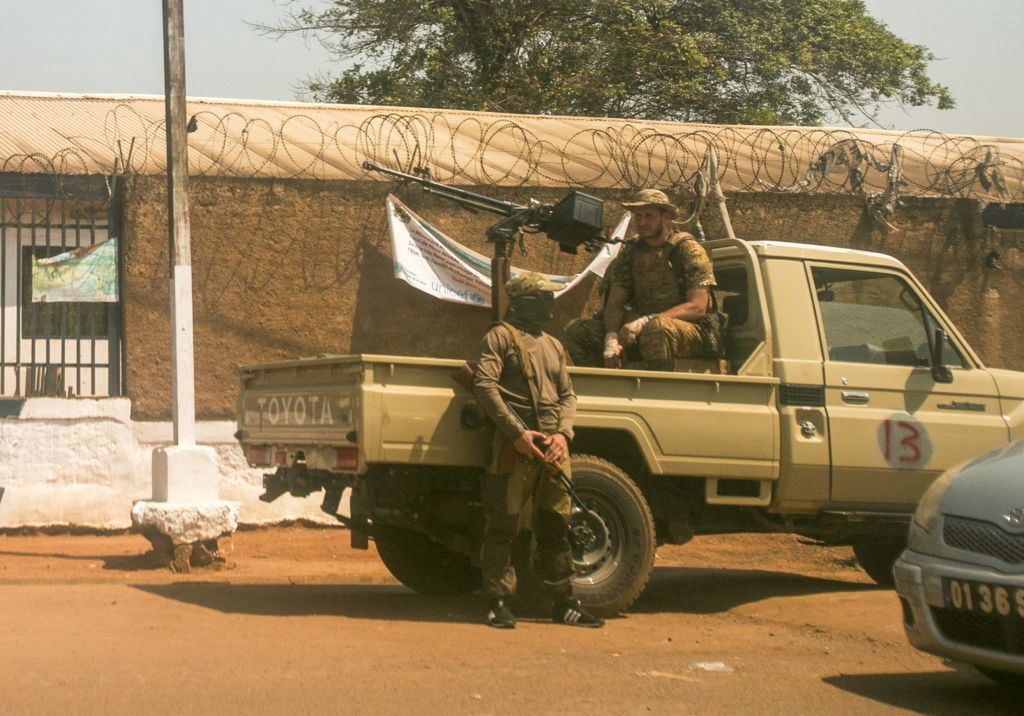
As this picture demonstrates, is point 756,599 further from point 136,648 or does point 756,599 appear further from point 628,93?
point 628,93

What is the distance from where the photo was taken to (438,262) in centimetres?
1063

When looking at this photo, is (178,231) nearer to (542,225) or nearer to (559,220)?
(542,225)

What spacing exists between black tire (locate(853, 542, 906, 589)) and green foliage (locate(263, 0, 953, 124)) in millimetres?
11832

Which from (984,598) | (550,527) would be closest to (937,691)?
(984,598)

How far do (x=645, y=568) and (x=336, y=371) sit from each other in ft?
5.93

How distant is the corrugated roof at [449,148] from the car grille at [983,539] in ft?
21.5

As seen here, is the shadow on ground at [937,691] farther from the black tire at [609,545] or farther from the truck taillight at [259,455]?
the truck taillight at [259,455]

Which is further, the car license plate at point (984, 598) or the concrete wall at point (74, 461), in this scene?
the concrete wall at point (74, 461)

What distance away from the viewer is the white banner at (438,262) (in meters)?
10.5

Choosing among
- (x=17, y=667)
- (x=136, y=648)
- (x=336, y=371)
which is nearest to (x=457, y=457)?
(x=336, y=371)

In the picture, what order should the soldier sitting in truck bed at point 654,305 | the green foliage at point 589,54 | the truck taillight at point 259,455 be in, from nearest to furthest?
the truck taillight at point 259,455 → the soldier sitting in truck bed at point 654,305 → the green foliage at point 589,54

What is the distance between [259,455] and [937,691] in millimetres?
3598

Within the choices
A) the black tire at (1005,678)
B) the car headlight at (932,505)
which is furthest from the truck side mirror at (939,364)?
the black tire at (1005,678)

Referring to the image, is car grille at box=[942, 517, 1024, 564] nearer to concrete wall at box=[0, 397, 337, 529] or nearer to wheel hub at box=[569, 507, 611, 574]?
wheel hub at box=[569, 507, 611, 574]
